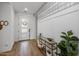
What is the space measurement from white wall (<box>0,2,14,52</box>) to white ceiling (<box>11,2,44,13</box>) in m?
0.10

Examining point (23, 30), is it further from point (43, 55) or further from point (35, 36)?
point (43, 55)

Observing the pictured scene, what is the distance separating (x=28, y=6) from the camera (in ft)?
5.91

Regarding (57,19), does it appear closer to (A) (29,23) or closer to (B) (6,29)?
(A) (29,23)

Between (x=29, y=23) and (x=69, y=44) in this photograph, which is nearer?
(x=69, y=44)

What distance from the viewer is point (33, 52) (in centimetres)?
176

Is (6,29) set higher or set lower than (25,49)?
higher

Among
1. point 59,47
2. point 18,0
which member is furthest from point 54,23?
point 18,0

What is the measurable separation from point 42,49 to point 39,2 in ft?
2.63

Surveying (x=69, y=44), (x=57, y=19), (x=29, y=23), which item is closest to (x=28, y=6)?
(x=29, y=23)

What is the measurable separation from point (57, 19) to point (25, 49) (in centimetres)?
74

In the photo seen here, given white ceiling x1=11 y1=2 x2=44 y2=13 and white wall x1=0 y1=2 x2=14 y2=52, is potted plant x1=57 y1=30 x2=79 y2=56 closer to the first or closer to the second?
white ceiling x1=11 y1=2 x2=44 y2=13

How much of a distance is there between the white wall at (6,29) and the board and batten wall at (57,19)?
0.49m

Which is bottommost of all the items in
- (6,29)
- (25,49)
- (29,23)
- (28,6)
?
(25,49)

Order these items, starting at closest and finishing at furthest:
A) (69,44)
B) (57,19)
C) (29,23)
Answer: (69,44), (57,19), (29,23)
